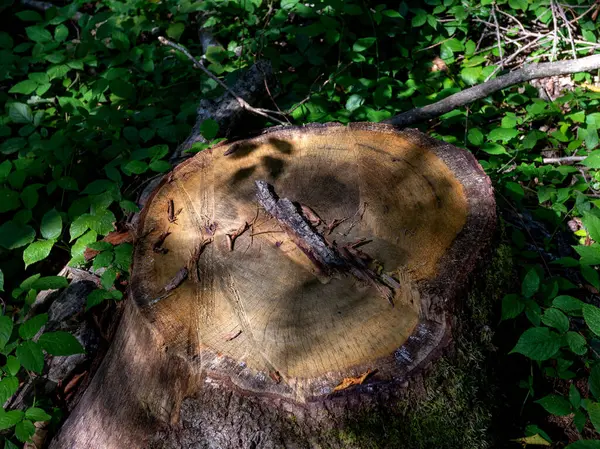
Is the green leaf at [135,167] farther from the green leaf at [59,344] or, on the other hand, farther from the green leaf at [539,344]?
the green leaf at [539,344]

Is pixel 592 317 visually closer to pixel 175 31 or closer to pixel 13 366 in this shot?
pixel 13 366

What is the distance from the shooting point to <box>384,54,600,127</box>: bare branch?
9.00 feet

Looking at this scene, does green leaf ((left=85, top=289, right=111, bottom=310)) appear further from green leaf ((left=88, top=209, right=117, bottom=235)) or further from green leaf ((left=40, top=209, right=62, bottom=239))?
green leaf ((left=40, top=209, right=62, bottom=239))

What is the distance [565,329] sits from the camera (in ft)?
5.48

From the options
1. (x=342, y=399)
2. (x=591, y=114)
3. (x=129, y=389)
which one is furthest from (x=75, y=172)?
(x=591, y=114)

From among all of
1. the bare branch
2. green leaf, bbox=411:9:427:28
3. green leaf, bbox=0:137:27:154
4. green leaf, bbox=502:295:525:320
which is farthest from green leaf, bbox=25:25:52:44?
green leaf, bbox=502:295:525:320

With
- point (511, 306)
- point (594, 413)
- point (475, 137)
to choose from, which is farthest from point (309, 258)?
point (475, 137)

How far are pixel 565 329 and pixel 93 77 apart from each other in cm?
347

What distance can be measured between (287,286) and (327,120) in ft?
5.51

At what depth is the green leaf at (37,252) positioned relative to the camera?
221cm

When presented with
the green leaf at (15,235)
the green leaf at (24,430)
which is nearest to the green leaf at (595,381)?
the green leaf at (24,430)

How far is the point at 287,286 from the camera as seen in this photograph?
5.35 feet

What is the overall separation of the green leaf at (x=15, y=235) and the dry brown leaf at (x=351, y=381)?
5.64 feet

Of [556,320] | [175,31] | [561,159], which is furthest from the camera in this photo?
[175,31]
